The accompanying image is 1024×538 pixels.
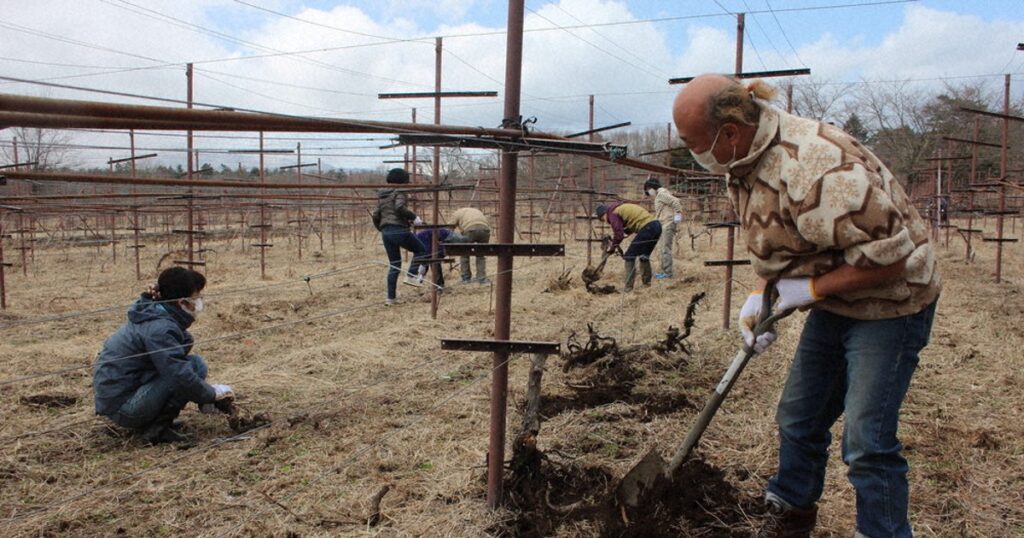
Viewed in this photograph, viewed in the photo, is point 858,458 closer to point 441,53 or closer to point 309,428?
point 309,428

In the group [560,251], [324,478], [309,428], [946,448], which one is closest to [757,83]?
[560,251]

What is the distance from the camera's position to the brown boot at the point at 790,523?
2336mm

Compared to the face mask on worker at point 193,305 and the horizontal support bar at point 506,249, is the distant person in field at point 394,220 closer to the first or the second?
the face mask on worker at point 193,305

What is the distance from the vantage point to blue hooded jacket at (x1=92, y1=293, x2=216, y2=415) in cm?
362

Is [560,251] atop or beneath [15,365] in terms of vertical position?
atop

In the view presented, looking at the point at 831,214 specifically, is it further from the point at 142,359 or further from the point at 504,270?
the point at 142,359

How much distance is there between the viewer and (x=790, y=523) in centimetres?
234

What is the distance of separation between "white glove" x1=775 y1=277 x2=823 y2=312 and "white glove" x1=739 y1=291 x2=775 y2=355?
207mm

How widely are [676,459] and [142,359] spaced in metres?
2.95

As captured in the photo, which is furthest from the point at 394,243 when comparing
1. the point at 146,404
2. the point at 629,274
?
the point at 146,404

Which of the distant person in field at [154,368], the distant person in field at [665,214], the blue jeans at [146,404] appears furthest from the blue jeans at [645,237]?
the blue jeans at [146,404]

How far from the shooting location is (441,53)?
7.66 m

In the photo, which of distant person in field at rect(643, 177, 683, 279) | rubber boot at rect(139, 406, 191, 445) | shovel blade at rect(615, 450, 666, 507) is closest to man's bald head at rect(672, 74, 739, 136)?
shovel blade at rect(615, 450, 666, 507)

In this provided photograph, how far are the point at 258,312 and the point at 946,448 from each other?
22.7 ft
